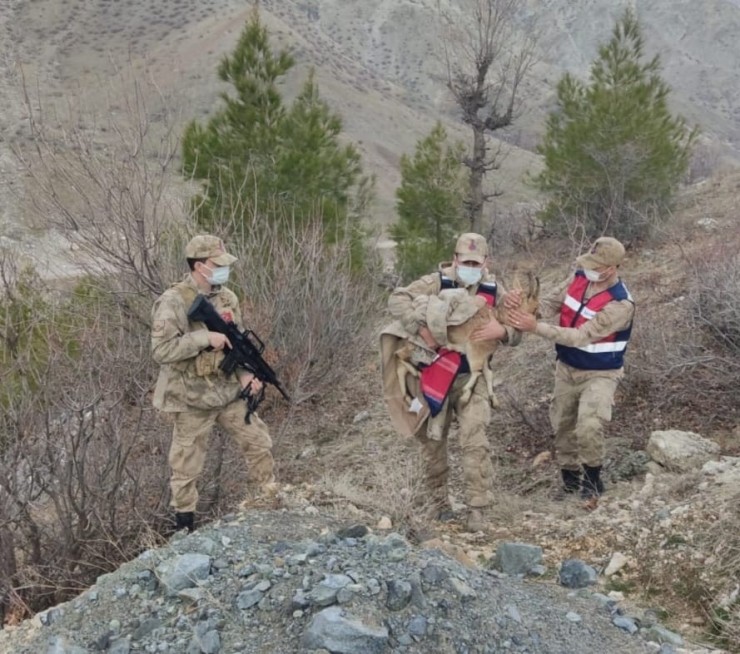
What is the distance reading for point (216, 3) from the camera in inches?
2383

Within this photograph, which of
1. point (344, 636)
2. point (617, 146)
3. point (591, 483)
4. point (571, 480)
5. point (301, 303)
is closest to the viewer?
point (344, 636)

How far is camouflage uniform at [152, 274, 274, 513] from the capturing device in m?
4.12

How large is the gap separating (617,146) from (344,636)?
14.5 meters

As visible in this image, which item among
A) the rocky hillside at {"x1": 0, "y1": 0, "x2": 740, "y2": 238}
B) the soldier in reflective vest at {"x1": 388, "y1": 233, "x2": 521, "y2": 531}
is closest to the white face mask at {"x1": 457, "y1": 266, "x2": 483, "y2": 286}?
the soldier in reflective vest at {"x1": 388, "y1": 233, "x2": 521, "y2": 531}

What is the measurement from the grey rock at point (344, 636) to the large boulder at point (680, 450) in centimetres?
301

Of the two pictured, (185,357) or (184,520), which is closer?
(185,357)

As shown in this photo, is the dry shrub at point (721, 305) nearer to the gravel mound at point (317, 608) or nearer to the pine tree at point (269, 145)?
the gravel mound at point (317, 608)

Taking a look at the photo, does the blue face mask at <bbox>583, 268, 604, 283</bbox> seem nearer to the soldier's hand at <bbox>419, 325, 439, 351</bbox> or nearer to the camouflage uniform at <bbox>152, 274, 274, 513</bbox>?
the soldier's hand at <bbox>419, 325, 439, 351</bbox>

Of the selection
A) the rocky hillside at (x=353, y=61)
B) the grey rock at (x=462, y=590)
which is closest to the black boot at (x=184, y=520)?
the grey rock at (x=462, y=590)

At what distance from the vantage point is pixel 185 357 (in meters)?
4.12

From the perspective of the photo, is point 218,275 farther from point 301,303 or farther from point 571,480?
point 301,303

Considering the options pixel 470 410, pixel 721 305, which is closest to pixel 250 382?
pixel 470 410

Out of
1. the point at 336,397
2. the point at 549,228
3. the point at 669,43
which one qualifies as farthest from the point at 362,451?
the point at 669,43

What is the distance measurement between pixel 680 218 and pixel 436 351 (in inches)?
517
